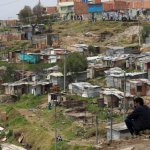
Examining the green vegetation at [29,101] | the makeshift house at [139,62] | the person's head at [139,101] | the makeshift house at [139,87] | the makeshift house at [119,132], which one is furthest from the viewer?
the makeshift house at [139,62]

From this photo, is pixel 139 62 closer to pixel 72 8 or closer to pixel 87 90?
pixel 87 90

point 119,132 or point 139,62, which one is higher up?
point 139,62

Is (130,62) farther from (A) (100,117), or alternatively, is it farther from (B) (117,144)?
(B) (117,144)

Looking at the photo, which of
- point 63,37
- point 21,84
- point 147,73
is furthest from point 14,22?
point 147,73

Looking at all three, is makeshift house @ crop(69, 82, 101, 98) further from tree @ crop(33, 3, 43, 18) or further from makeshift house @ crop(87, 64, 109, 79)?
tree @ crop(33, 3, 43, 18)

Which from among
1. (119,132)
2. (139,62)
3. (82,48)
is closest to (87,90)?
(139,62)

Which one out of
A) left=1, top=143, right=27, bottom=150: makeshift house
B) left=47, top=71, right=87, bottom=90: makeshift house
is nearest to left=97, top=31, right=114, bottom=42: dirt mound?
left=47, top=71, right=87, bottom=90: makeshift house

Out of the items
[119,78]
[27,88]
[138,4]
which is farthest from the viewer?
[138,4]

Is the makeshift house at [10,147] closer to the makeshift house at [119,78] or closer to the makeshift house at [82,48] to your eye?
the makeshift house at [119,78]

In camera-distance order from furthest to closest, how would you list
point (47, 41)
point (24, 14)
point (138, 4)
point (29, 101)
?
point (24, 14)
point (138, 4)
point (47, 41)
point (29, 101)

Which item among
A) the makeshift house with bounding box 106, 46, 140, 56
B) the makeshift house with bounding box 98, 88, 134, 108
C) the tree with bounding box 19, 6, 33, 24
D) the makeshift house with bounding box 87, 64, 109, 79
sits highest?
the tree with bounding box 19, 6, 33, 24

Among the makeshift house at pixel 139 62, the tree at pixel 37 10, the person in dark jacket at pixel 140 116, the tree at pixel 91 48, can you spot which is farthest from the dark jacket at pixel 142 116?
the tree at pixel 37 10

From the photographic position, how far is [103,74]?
106 feet

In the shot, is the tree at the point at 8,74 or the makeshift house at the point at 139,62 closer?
the makeshift house at the point at 139,62
